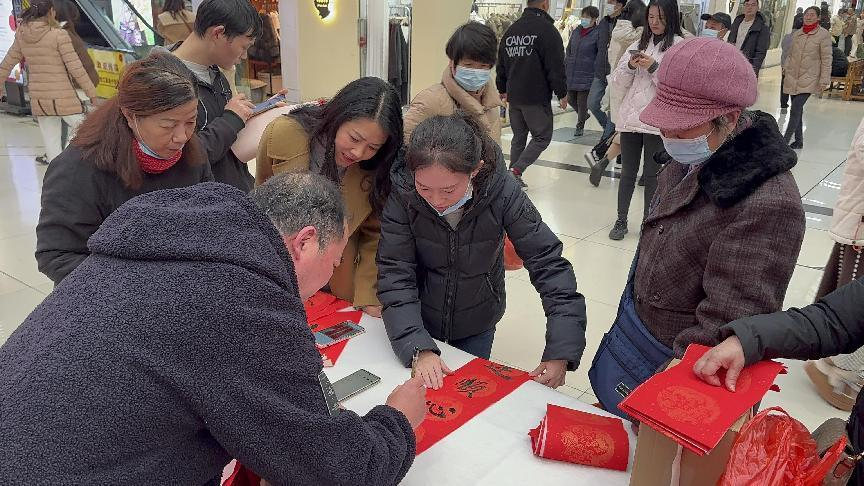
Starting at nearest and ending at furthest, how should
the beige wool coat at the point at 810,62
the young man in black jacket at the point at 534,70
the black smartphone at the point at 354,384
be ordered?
the black smartphone at the point at 354,384
the young man in black jacket at the point at 534,70
the beige wool coat at the point at 810,62

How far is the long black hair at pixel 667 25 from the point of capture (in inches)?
167

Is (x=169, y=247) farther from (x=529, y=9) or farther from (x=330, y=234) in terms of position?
(x=529, y=9)

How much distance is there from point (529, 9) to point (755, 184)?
4.44 m

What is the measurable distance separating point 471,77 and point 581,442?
237 centimetres

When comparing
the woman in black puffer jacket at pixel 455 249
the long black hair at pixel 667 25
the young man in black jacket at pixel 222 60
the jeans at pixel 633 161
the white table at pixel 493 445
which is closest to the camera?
the white table at pixel 493 445

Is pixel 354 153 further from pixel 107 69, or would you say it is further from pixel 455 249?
pixel 107 69

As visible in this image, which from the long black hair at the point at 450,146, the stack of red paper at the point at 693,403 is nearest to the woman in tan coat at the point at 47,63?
the long black hair at the point at 450,146

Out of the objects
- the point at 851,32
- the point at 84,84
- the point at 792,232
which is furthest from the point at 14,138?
the point at 851,32

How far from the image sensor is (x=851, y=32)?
1514 centimetres

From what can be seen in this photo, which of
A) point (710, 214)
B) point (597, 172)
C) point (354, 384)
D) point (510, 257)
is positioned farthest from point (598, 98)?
point (354, 384)

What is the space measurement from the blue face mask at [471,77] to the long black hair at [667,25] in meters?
1.51

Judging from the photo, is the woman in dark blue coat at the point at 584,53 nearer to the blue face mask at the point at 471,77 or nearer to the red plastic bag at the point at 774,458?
the blue face mask at the point at 471,77

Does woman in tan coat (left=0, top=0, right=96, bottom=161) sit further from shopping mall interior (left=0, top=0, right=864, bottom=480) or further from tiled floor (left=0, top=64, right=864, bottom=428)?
tiled floor (left=0, top=64, right=864, bottom=428)

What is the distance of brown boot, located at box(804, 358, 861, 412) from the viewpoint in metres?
2.69
